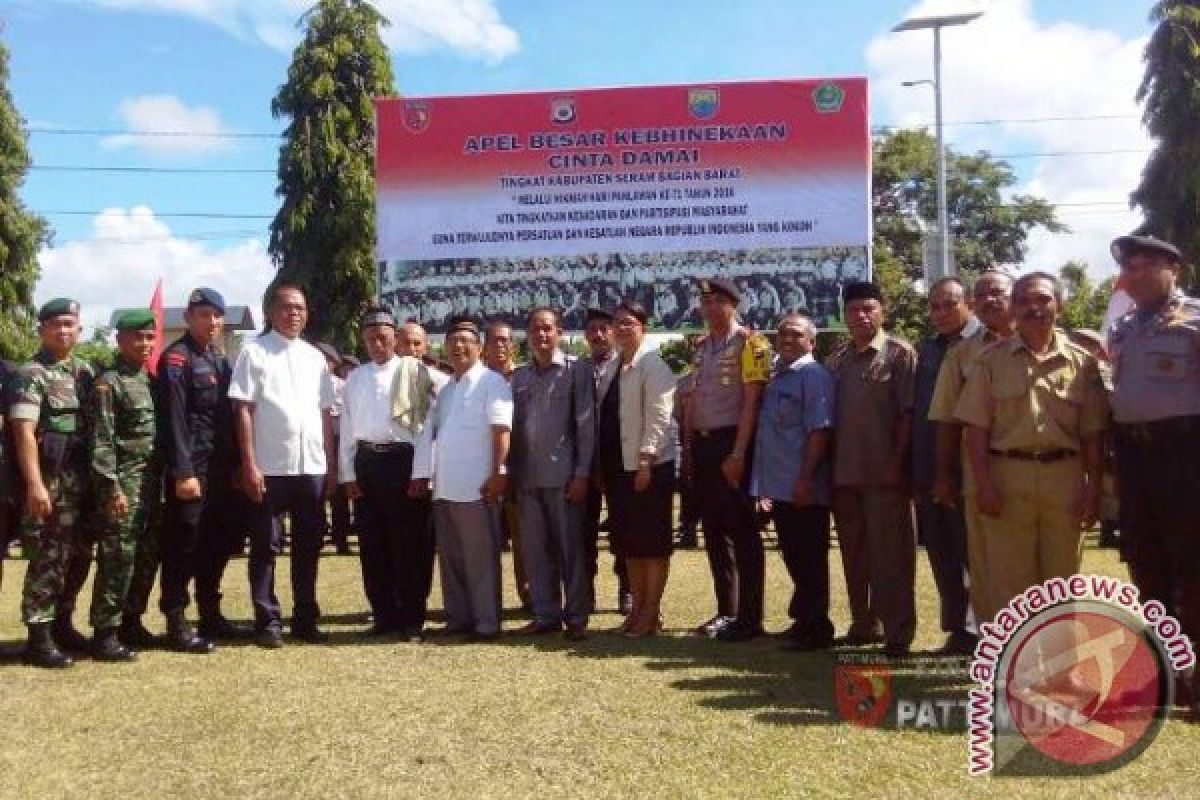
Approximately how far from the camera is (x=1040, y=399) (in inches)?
170

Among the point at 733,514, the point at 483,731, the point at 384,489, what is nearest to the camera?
the point at 483,731

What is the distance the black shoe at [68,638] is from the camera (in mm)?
5496

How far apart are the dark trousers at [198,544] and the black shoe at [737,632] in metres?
2.67

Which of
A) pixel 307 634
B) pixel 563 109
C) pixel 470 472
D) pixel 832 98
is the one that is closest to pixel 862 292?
pixel 470 472

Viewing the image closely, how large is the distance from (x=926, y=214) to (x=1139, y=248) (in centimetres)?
3025

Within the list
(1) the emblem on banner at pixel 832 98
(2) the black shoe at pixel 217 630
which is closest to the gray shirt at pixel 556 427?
(2) the black shoe at pixel 217 630

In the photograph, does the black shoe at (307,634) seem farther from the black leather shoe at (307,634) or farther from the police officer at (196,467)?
the police officer at (196,467)

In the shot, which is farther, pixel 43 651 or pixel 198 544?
pixel 198 544

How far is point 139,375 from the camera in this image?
5445 millimetres

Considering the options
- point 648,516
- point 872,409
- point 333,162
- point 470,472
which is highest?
point 333,162

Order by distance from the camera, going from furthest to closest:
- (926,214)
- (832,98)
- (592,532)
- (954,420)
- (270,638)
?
1. (926,214)
2. (832,98)
3. (592,532)
4. (270,638)
5. (954,420)

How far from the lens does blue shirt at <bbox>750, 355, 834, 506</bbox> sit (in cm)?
548

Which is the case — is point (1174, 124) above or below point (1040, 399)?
above

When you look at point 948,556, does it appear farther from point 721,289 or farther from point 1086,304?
point 1086,304
